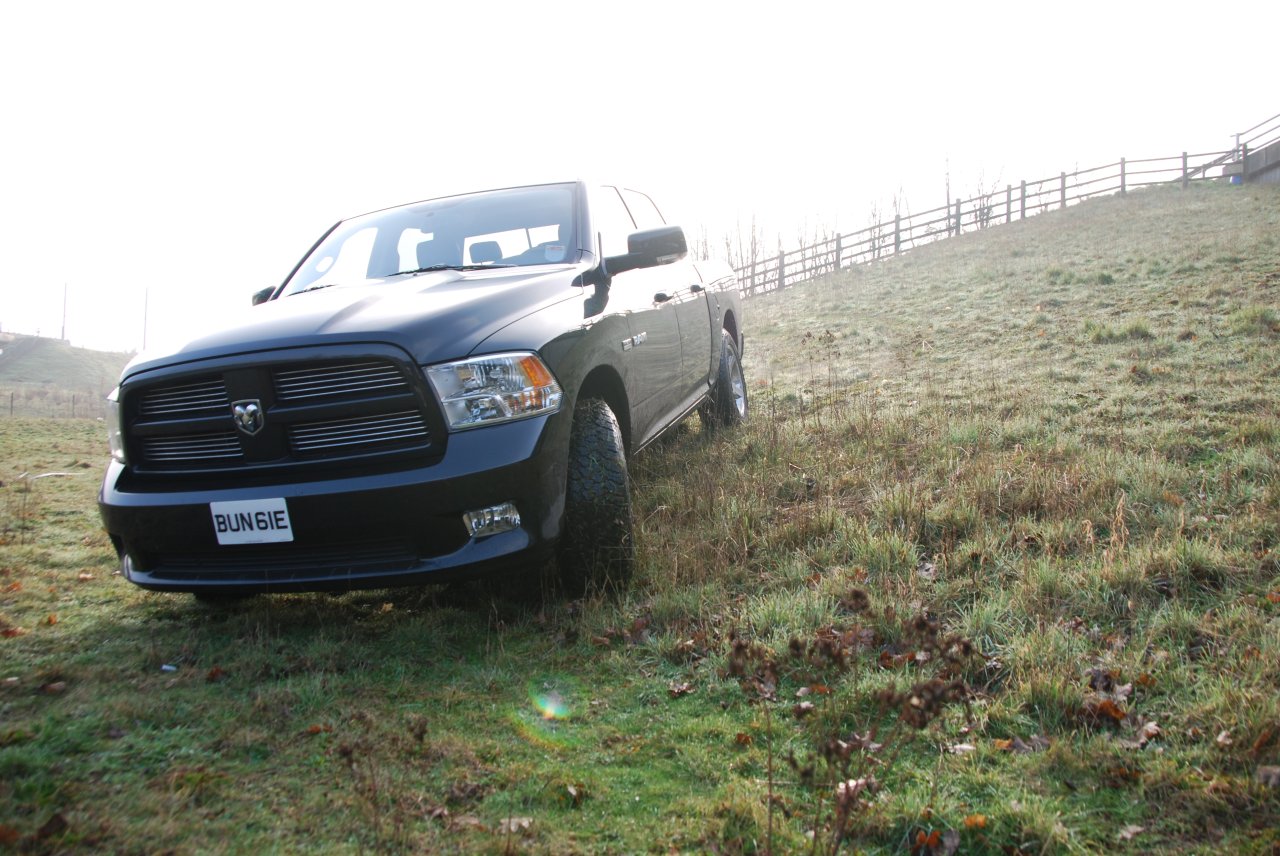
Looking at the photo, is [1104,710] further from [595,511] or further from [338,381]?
[338,381]

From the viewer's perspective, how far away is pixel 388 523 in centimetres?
278

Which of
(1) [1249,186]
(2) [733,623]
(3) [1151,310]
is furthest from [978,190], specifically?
(2) [733,623]

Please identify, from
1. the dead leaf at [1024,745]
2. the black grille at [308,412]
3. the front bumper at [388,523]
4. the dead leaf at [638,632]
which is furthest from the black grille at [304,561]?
the dead leaf at [1024,745]

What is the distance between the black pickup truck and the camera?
2799 millimetres

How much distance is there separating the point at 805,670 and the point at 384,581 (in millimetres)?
1421

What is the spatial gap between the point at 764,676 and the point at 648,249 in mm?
2190

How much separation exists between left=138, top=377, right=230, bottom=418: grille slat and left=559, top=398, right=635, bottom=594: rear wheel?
1244 mm

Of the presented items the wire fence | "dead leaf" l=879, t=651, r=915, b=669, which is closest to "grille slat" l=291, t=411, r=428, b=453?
"dead leaf" l=879, t=651, r=915, b=669

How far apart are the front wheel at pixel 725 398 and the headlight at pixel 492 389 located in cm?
323

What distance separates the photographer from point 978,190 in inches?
2194

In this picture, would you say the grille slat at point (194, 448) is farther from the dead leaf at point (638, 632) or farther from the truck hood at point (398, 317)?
the dead leaf at point (638, 632)

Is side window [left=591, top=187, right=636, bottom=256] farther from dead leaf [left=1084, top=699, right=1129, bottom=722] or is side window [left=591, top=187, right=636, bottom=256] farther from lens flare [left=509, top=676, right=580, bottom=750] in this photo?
dead leaf [left=1084, top=699, right=1129, bottom=722]

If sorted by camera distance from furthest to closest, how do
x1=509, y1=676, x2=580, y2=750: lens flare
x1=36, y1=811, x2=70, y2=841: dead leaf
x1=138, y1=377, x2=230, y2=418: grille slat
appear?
x1=138, y1=377, x2=230, y2=418: grille slat → x1=509, y1=676, x2=580, y2=750: lens flare → x1=36, y1=811, x2=70, y2=841: dead leaf

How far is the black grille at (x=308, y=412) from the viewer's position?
9.25 ft
